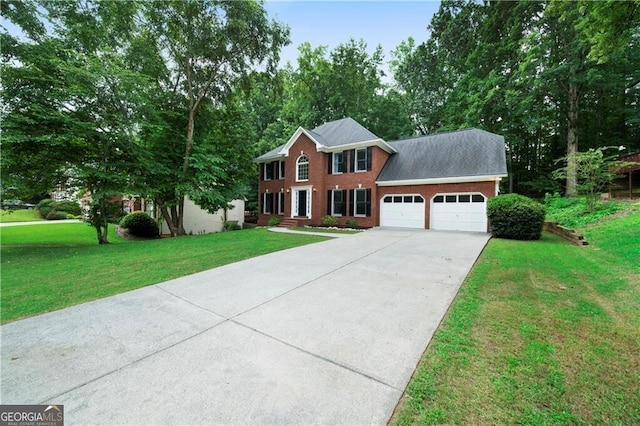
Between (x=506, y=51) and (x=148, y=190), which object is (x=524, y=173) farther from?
(x=148, y=190)

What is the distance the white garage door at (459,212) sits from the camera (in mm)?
13008

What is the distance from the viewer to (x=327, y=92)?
27.0 m

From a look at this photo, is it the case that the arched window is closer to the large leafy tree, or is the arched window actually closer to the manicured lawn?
the large leafy tree

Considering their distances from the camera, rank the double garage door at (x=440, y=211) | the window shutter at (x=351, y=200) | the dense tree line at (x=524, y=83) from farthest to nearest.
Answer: the dense tree line at (x=524, y=83) < the window shutter at (x=351, y=200) < the double garage door at (x=440, y=211)

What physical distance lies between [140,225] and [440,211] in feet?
61.9

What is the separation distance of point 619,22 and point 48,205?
41828 mm

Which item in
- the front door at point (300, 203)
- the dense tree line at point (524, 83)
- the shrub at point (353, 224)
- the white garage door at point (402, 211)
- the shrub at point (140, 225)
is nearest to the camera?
the white garage door at point (402, 211)

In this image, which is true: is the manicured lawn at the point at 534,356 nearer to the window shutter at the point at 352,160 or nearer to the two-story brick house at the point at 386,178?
the two-story brick house at the point at 386,178

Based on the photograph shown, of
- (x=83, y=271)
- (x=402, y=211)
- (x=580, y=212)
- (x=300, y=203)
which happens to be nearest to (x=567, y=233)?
(x=580, y=212)

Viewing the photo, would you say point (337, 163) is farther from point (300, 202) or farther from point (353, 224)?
point (353, 224)

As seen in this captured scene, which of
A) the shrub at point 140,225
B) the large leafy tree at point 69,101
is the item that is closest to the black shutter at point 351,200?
the large leafy tree at point 69,101

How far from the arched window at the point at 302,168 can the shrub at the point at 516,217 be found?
1122 cm

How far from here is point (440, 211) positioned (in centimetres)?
1417

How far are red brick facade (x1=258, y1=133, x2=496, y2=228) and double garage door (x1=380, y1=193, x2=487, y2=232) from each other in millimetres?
266
